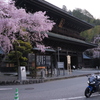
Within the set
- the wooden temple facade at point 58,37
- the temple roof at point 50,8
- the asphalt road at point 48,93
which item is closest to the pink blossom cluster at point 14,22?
the asphalt road at point 48,93

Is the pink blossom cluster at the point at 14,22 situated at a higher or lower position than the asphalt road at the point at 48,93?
higher

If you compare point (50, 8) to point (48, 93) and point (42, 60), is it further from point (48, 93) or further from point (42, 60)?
point (48, 93)

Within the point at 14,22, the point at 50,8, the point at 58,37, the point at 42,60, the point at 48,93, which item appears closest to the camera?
the point at 48,93

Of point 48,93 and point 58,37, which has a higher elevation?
point 58,37

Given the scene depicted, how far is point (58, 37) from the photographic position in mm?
22297

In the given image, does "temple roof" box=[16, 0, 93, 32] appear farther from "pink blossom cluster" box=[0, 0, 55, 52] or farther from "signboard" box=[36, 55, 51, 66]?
"pink blossom cluster" box=[0, 0, 55, 52]

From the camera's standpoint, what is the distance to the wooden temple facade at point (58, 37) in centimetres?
1779

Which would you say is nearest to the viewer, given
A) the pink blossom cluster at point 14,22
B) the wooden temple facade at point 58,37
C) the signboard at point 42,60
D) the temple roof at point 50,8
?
the pink blossom cluster at point 14,22

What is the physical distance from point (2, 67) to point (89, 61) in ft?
82.1

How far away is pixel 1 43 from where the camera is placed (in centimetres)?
1171

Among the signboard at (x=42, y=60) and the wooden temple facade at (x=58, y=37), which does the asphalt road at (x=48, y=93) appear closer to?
the signboard at (x=42, y=60)

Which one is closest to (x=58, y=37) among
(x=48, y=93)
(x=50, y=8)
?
(x=50, y=8)

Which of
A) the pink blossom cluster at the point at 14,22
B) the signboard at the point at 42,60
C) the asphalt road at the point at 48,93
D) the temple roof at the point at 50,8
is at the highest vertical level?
the temple roof at the point at 50,8

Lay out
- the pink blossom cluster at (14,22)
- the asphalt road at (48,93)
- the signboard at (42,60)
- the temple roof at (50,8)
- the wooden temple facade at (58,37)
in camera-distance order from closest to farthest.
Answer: the asphalt road at (48,93), the pink blossom cluster at (14,22), the signboard at (42,60), the wooden temple facade at (58,37), the temple roof at (50,8)
